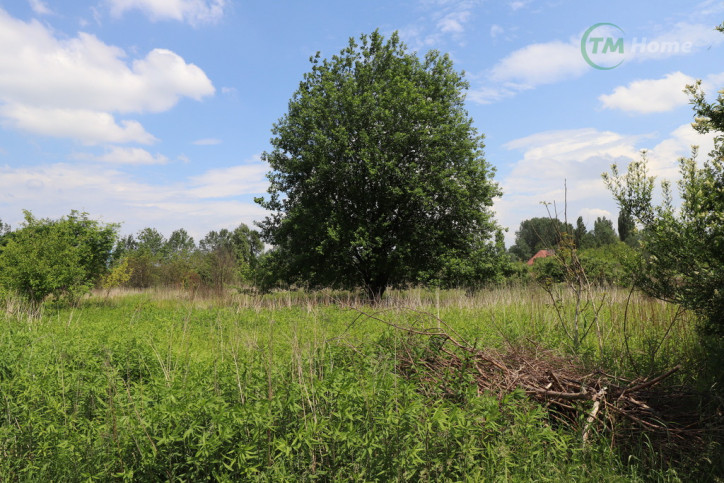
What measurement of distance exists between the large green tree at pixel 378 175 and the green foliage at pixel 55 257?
304 inches

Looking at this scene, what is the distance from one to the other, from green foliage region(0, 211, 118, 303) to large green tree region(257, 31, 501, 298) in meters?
7.72

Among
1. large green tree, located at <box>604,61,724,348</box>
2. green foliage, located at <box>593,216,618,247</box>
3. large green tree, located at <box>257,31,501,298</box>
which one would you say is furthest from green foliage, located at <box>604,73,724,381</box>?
green foliage, located at <box>593,216,618,247</box>

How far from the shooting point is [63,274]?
54.1 ft

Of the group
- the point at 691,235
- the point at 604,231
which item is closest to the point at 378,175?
the point at 691,235

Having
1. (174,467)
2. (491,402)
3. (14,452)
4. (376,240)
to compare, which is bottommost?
(14,452)

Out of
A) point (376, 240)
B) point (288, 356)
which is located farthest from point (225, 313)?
point (288, 356)

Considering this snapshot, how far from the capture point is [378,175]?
616 inches

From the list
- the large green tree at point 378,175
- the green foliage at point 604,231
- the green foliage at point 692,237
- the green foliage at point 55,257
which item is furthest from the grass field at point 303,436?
the green foliage at point 604,231

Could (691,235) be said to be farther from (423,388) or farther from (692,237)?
(423,388)

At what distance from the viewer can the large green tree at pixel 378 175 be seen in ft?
50.6

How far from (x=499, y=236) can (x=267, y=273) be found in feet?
31.9

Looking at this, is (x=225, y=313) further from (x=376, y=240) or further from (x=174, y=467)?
(x=174, y=467)

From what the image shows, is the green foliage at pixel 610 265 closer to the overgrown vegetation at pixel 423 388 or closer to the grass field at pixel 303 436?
the overgrown vegetation at pixel 423 388

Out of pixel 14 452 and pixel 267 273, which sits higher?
pixel 267 273
